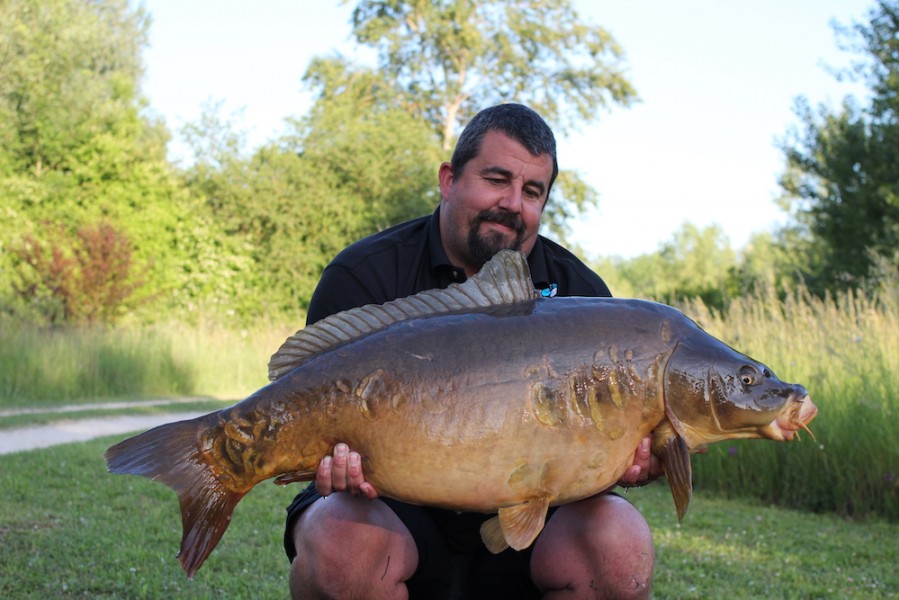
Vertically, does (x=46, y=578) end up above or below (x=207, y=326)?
below

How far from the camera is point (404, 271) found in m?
3.39

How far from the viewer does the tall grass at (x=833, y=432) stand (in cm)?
691

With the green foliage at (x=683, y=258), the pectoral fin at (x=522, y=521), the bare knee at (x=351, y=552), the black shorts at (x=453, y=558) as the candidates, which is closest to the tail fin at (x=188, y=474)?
the bare knee at (x=351, y=552)

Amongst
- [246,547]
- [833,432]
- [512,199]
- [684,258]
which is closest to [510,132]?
[512,199]

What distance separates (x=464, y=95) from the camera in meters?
29.4

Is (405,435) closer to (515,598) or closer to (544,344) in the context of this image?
(544,344)

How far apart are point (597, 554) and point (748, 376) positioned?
0.78 m

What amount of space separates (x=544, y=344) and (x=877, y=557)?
159 inches

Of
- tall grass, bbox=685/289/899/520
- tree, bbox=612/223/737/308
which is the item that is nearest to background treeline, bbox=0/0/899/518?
tall grass, bbox=685/289/899/520

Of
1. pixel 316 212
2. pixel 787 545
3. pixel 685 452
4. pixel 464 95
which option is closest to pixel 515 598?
pixel 685 452

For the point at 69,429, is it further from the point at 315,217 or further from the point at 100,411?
the point at 315,217

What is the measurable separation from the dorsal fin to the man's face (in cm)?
71

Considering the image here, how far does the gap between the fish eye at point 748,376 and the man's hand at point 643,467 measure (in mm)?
286

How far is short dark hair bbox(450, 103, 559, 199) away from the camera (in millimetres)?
3322
